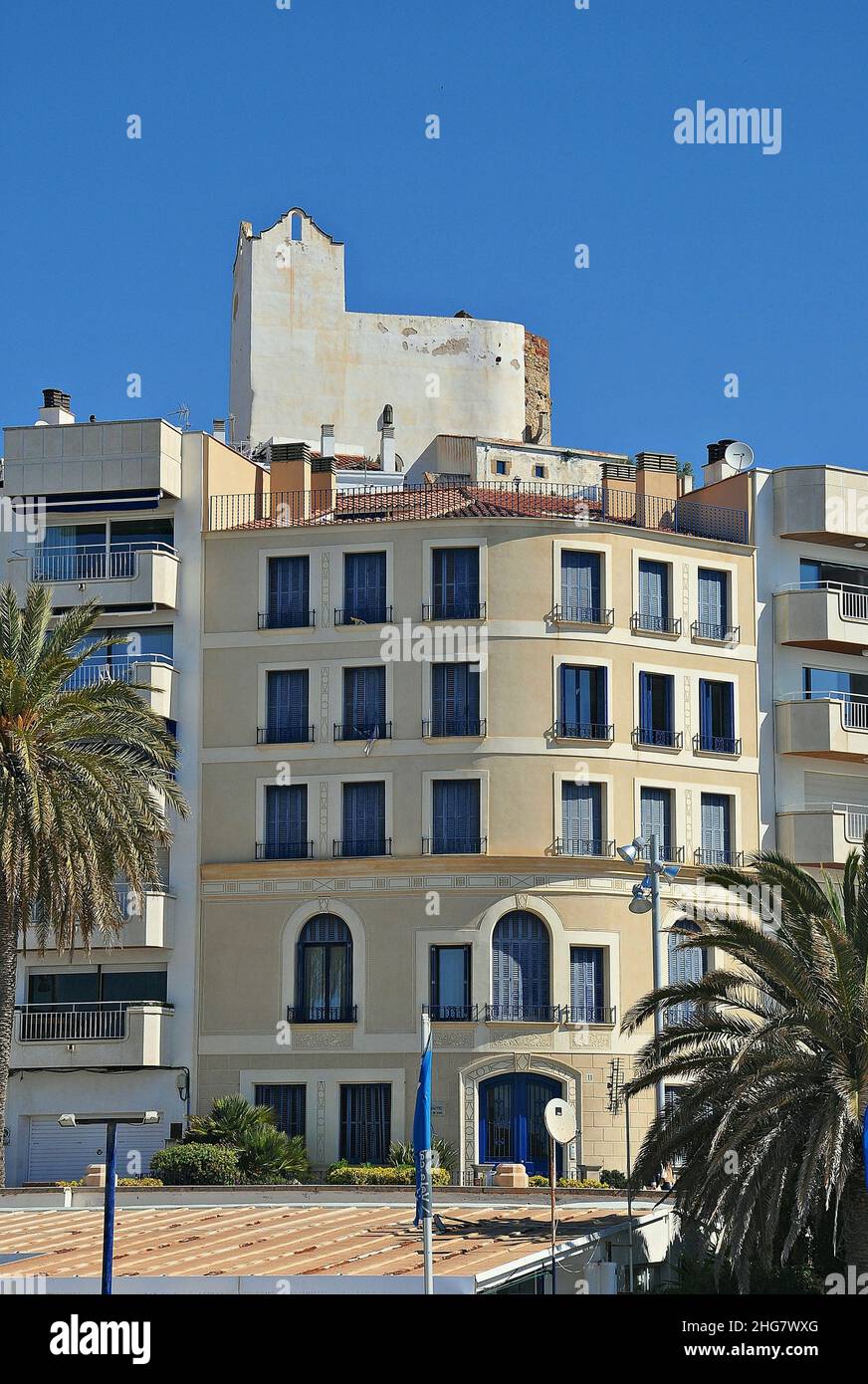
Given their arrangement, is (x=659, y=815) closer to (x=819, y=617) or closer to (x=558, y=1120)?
(x=819, y=617)

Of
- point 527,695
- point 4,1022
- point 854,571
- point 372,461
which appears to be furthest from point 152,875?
point 372,461

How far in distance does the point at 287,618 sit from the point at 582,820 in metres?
9.44

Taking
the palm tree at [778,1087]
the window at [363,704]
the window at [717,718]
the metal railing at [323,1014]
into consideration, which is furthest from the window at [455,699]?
the palm tree at [778,1087]

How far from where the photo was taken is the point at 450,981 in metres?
52.9

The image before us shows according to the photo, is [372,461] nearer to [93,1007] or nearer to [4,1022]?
[93,1007]

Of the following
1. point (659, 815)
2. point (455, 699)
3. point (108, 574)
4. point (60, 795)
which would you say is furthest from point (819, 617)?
point (60, 795)

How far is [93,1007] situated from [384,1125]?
8.04 m

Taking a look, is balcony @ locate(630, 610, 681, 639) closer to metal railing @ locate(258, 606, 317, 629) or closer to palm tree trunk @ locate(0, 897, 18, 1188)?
metal railing @ locate(258, 606, 317, 629)

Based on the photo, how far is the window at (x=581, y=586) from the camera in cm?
5522

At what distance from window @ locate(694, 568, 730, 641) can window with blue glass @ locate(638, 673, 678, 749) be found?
2041 millimetres

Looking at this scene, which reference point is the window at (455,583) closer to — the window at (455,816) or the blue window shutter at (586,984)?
the window at (455,816)

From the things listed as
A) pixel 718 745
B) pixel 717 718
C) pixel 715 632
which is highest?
pixel 715 632

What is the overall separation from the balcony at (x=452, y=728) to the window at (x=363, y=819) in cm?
184
